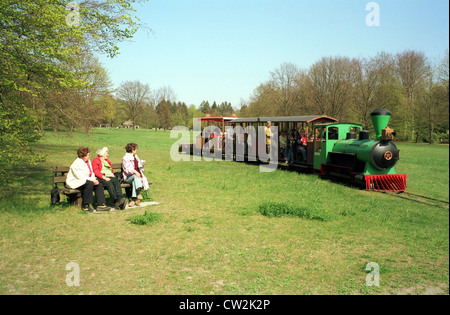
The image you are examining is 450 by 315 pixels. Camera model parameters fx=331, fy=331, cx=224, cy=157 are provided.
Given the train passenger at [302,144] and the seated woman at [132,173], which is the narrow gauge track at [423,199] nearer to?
the train passenger at [302,144]

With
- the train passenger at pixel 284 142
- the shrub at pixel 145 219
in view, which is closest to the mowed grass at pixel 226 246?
the shrub at pixel 145 219

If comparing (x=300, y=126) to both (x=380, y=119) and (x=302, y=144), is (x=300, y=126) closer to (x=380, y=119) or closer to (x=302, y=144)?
(x=302, y=144)

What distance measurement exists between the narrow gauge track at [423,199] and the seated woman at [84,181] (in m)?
9.06

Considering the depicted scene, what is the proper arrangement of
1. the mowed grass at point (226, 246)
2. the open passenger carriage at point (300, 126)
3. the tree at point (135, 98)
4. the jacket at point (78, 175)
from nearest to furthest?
the mowed grass at point (226, 246)
the jacket at point (78, 175)
the open passenger carriage at point (300, 126)
the tree at point (135, 98)

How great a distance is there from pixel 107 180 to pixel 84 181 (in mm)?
564

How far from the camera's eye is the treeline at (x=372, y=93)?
45719mm

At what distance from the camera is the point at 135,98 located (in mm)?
83625

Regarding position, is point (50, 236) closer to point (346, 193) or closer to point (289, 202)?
point (289, 202)

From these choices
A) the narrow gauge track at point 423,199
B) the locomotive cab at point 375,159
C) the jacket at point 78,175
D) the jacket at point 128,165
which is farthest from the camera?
the locomotive cab at point 375,159

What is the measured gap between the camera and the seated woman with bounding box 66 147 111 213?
8133 millimetres

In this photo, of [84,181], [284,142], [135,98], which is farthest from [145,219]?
[135,98]
